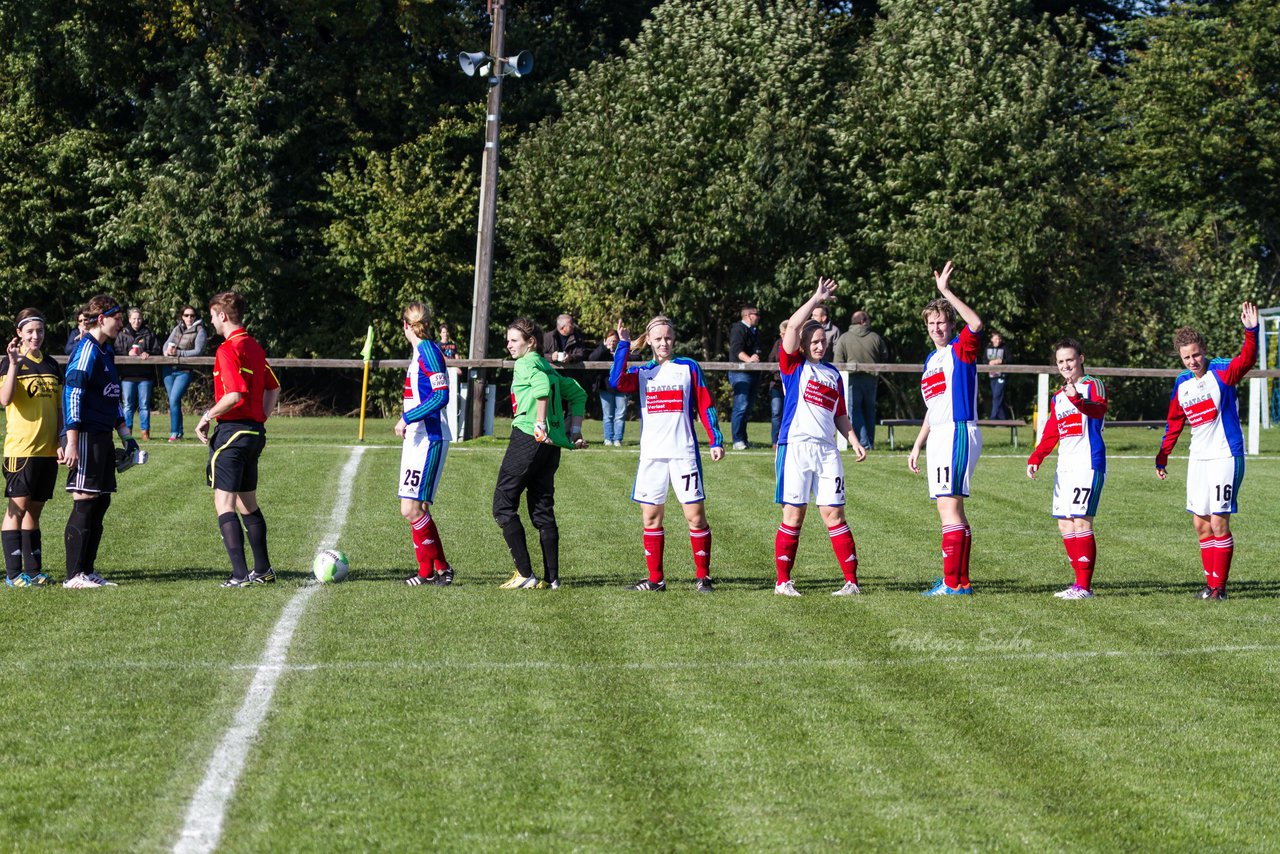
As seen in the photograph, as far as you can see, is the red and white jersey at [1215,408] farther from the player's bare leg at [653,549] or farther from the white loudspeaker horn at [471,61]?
the white loudspeaker horn at [471,61]

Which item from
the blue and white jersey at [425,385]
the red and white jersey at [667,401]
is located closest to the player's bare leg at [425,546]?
the blue and white jersey at [425,385]

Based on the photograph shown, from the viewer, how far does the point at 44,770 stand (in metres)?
5.66

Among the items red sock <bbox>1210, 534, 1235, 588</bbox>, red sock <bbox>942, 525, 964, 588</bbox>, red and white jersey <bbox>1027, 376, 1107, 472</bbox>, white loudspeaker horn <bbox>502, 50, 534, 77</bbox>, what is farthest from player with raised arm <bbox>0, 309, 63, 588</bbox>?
white loudspeaker horn <bbox>502, 50, 534, 77</bbox>

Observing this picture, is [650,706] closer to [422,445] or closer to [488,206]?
[422,445]

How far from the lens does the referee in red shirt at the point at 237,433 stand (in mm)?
10047

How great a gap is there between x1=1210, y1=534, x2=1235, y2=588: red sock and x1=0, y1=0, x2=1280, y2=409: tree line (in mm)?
22666

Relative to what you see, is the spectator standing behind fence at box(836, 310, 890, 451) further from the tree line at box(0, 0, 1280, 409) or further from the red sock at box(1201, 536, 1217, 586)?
the tree line at box(0, 0, 1280, 409)

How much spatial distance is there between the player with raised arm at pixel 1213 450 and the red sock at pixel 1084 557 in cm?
70

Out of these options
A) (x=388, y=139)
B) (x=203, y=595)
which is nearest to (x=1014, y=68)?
(x=388, y=139)

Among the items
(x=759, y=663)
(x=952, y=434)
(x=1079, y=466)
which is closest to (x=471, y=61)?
(x=952, y=434)

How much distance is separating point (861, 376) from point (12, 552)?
1361 cm

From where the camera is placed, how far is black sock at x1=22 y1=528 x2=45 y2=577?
10383 mm

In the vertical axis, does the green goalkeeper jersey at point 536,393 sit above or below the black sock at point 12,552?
above

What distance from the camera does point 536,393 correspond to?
33.8ft
